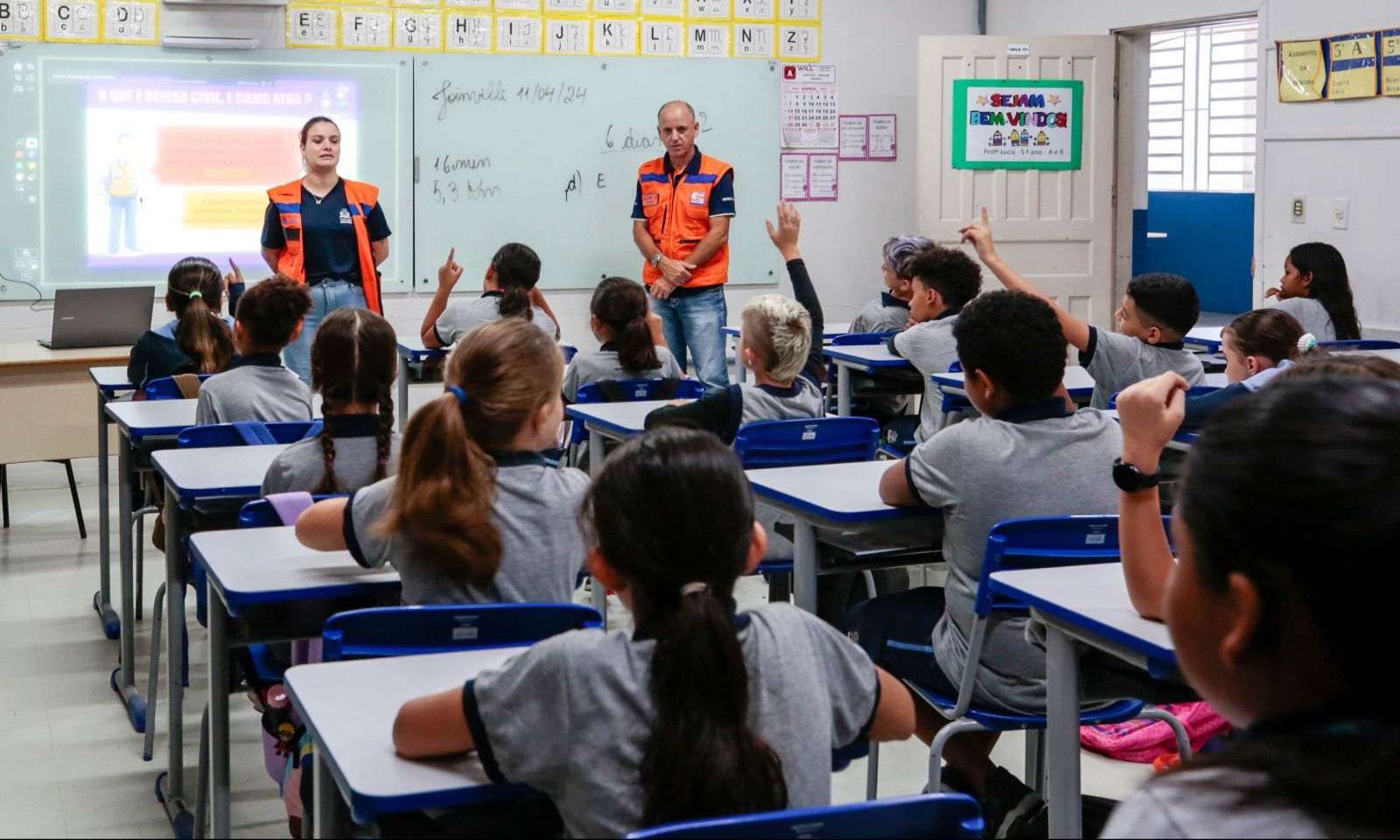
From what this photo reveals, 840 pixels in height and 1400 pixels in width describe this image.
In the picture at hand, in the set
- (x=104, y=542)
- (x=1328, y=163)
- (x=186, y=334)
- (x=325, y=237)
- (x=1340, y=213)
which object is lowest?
(x=104, y=542)

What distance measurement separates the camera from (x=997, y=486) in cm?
258

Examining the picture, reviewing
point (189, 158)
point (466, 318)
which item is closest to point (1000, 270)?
point (466, 318)

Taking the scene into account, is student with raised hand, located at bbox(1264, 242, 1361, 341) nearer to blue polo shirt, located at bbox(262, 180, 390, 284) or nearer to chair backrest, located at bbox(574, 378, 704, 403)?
chair backrest, located at bbox(574, 378, 704, 403)

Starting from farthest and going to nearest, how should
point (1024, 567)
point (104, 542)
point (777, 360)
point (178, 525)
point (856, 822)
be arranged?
1. point (104, 542)
2. point (777, 360)
3. point (178, 525)
4. point (1024, 567)
5. point (856, 822)

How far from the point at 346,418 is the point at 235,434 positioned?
78 centimetres

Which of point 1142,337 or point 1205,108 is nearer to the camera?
point 1142,337

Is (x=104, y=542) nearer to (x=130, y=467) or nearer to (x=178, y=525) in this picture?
(x=130, y=467)

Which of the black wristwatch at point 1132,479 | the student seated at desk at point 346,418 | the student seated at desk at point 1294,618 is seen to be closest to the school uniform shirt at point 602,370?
the student seated at desk at point 346,418

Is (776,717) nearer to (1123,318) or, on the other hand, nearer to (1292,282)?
(1123,318)

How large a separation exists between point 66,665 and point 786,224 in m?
2.40

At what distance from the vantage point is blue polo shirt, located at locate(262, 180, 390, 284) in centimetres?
596

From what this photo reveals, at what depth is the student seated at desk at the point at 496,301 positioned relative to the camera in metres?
5.30

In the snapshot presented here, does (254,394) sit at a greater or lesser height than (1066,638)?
greater

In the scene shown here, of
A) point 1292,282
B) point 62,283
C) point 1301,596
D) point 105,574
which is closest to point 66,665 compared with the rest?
point 105,574
